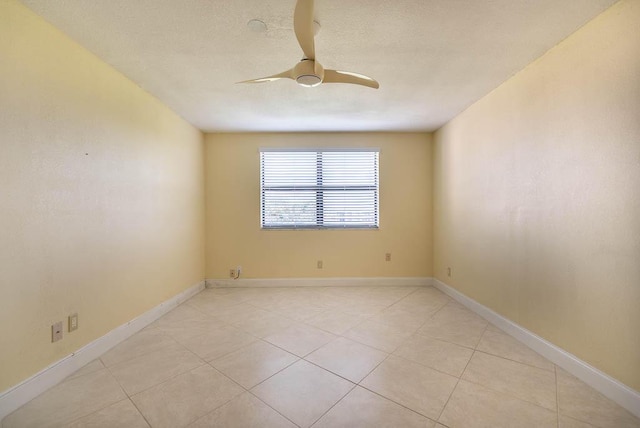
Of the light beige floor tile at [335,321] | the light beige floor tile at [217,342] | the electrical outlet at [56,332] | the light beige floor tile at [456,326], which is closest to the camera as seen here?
→ the electrical outlet at [56,332]

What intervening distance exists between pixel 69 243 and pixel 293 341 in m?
1.85

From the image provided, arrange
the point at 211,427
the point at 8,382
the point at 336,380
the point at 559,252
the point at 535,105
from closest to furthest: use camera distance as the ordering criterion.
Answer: the point at 211,427 < the point at 8,382 < the point at 336,380 < the point at 559,252 < the point at 535,105

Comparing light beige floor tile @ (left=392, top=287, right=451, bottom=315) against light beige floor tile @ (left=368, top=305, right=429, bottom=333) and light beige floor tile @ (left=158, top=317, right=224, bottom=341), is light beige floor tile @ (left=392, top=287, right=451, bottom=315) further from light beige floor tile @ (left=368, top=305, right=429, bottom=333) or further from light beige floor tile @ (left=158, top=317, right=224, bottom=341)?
light beige floor tile @ (left=158, top=317, right=224, bottom=341)

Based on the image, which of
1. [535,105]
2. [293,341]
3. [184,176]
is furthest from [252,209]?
[535,105]

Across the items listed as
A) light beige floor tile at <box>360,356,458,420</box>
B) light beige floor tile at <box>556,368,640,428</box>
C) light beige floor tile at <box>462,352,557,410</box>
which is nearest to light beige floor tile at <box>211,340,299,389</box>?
light beige floor tile at <box>360,356,458,420</box>

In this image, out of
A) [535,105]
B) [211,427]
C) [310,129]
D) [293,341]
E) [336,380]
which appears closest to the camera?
[211,427]

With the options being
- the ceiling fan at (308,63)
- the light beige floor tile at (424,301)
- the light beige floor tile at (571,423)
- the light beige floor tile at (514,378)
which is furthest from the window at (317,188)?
the light beige floor tile at (571,423)

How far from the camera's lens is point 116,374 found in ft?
6.12

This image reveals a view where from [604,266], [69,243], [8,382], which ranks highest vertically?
[69,243]

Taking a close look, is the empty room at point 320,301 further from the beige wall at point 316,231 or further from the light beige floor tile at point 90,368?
the beige wall at point 316,231

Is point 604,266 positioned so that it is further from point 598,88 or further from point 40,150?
point 40,150

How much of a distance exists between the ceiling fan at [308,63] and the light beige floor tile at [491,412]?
2.10 meters

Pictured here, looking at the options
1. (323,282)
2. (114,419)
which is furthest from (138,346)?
(323,282)

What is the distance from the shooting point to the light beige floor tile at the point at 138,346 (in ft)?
6.79
